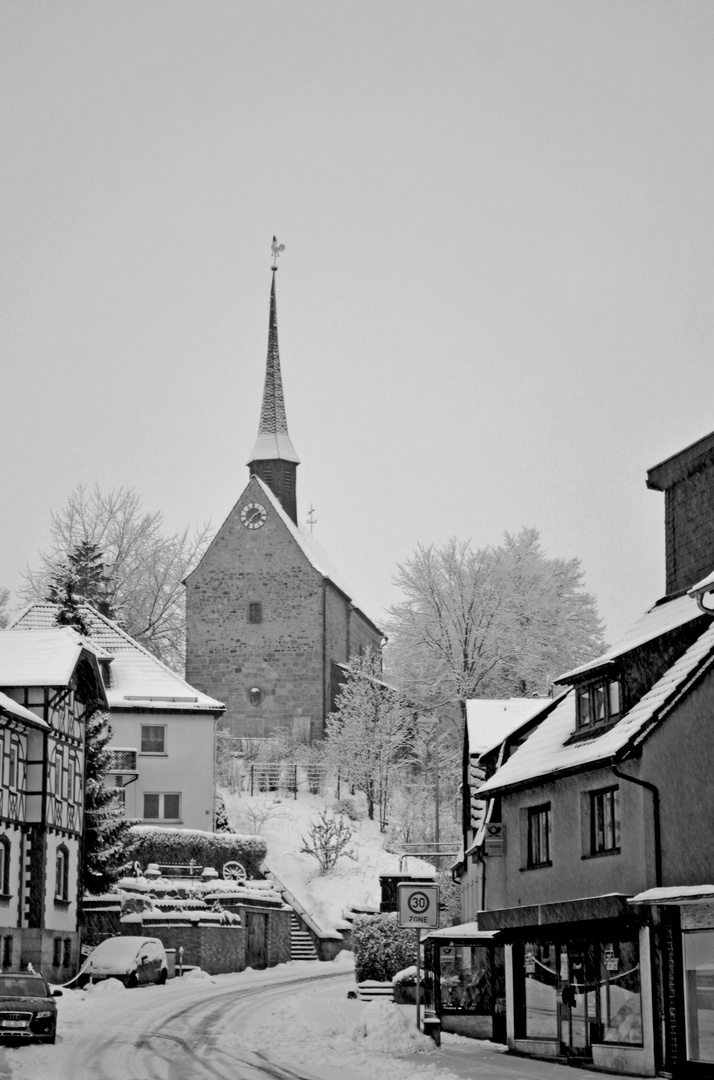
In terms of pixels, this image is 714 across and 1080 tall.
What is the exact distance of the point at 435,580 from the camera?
6788cm

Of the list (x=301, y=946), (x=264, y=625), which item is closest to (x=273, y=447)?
(x=264, y=625)

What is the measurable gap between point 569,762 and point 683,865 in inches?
125

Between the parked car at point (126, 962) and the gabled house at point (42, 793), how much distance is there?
1607 millimetres

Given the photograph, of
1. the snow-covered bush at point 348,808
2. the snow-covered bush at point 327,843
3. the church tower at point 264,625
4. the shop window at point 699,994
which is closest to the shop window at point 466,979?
the shop window at point 699,994

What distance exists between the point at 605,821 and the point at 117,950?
17791mm

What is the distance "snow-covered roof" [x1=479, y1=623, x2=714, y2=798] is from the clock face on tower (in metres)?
49.2

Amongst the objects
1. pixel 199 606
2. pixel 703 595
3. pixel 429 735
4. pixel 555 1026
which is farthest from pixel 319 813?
pixel 703 595

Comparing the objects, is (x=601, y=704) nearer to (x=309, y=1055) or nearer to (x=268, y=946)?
(x=309, y=1055)

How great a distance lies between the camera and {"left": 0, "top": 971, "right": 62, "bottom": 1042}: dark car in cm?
2472

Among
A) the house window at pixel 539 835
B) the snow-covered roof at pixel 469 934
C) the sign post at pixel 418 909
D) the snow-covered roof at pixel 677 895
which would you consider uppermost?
the house window at pixel 539 835

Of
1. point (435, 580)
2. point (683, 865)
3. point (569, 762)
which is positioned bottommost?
point (683, 865)

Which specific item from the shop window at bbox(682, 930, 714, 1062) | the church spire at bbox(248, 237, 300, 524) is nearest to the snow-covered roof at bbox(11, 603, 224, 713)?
A: the church spire at bbox(248, 237, 300, 524)

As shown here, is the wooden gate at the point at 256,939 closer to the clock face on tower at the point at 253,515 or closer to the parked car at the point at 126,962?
the parked car at the point at 126,962

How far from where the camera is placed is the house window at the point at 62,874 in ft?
132
